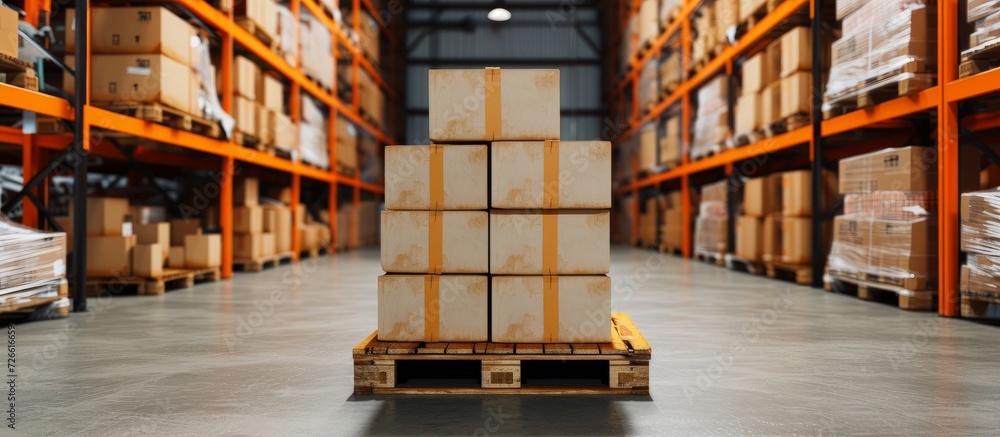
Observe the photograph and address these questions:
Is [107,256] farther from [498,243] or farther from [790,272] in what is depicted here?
[790,272]

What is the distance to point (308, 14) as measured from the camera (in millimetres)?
11078

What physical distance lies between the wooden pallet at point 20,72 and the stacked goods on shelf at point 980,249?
6.62 metres

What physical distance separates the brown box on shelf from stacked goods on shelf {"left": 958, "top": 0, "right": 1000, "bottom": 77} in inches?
251

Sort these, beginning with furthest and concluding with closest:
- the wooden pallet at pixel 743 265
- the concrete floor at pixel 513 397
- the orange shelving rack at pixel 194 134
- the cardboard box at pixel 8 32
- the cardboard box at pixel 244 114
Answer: the wooden pallet at pixel 743 265, the cardboard box at pixel 244 114, the orange shelving rack at pixel 194 134, the cardboard box at pixel 8 32, the concrete floor at pixel 513 397

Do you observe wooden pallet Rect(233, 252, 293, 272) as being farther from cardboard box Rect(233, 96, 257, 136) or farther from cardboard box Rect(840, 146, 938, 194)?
cardboard box Rect(840, 146, 938, 194)

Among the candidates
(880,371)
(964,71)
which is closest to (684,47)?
(964,71)

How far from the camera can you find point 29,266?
4789mm

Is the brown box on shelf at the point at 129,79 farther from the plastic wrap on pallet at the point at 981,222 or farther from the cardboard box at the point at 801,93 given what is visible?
the plastic wrap on pallet at the point at 981,222

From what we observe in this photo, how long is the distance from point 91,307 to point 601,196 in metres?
4.62

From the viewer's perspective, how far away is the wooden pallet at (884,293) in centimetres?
529

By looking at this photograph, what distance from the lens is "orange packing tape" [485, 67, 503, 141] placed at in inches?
125

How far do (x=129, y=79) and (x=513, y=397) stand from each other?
509 centimetres

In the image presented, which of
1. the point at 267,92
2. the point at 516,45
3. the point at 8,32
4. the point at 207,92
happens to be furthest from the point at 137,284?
the point at 516,45

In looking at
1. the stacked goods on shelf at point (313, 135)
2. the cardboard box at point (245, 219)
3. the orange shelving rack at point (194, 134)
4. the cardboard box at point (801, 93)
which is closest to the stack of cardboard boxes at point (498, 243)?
the orange shelving rack at point (194, 134)
